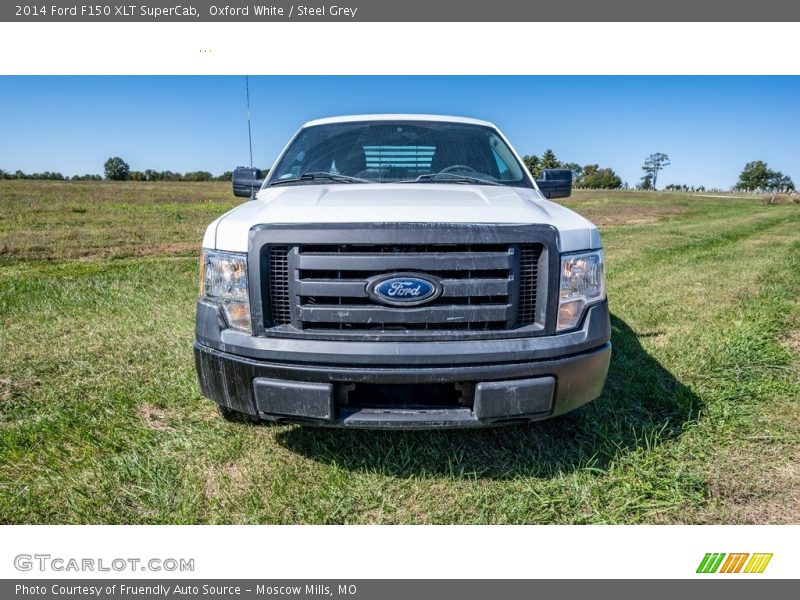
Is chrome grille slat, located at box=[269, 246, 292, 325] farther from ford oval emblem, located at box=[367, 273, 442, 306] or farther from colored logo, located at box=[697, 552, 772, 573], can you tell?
colored logo, located at box=[697, 552, 772, 573]

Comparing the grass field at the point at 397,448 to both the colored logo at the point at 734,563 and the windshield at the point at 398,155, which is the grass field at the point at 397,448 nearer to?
the colored logo at the point at 734,563

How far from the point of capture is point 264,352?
7.38 feet

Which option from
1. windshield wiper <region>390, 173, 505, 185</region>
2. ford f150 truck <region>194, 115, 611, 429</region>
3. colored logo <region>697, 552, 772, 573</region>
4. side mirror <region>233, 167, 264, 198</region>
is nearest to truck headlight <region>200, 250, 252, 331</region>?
ford f150 truck <region>194, 115, 611, 429</region>

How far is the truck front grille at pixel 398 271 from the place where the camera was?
2.21m

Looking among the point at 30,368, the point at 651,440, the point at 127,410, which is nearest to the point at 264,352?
the point at 127,410

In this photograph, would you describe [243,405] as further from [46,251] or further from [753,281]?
[46,251]

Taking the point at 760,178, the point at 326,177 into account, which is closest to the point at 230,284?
the point at 326,177

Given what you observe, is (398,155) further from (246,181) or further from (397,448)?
(397,448)

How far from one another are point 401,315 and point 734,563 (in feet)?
5.54

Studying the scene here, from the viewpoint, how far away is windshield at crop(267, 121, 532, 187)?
3.35 meters

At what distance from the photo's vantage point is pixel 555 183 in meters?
3.70

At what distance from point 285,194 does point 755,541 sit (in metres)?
2.81

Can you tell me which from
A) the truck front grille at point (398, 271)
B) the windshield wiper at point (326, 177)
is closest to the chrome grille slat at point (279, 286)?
the truck front grille at point (398, 271)

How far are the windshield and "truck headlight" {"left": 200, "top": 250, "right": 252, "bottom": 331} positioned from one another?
108 cm
